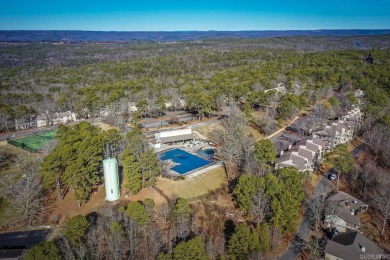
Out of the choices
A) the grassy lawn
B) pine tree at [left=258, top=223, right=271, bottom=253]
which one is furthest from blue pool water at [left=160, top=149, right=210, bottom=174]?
pine tree at [left=258, top=223, right=271, bottom=253]

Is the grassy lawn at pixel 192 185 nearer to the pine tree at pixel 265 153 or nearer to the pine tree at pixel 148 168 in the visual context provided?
the pine tree at pixel 148 168

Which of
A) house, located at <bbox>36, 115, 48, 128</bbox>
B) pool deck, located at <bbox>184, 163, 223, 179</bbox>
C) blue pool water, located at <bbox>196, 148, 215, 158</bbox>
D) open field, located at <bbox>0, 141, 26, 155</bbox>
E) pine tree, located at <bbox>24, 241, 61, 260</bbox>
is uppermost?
pine tree, located at <bbox>24, 241, 61, 260</bbox>

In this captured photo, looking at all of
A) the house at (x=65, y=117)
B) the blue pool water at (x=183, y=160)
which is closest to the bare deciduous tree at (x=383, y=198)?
the blue pool water at (x=183, y=160)

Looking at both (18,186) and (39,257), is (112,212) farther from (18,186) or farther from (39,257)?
(18,186)

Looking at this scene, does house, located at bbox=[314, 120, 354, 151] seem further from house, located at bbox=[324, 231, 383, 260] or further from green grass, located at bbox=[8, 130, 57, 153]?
green grass, located at bbox=[8, 130, 57, 153]

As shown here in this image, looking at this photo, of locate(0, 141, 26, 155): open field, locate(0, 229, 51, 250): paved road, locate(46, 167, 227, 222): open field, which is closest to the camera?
locate(0, 229, 51, 250): paved road

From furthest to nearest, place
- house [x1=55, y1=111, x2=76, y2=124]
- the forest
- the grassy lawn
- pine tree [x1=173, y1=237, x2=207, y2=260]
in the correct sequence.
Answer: house [x1=55, y1=111, x2=76, y2=124] < the grassy lawn < the forest < pine tree [x1=173, y1=237, x2=207, y2=260]
